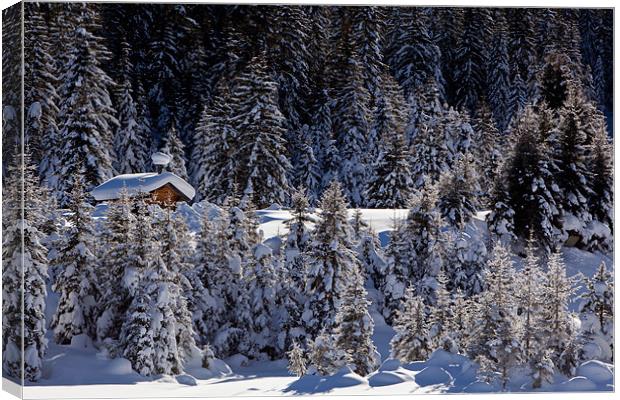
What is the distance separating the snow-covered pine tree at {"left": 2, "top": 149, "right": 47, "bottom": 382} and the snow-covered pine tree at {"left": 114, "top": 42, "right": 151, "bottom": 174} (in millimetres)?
1421

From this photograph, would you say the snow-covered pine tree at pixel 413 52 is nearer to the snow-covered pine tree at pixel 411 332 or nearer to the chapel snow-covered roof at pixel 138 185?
the snow-covered pine tree at pixel 411 332

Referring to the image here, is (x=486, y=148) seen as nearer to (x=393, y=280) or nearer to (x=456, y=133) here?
(x=456, y=133)

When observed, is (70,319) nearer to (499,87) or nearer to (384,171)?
(384,171)

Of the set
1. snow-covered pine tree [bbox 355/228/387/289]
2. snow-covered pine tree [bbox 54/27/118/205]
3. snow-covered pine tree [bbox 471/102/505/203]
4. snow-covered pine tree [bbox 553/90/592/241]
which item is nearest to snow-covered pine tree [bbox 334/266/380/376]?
snow-covered pine tree [bbox 355/228/387/289]

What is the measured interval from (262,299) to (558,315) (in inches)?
170

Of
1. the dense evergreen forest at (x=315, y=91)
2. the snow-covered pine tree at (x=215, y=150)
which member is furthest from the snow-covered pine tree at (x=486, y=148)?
the snow-covered pine tree at (x=215, y=150)

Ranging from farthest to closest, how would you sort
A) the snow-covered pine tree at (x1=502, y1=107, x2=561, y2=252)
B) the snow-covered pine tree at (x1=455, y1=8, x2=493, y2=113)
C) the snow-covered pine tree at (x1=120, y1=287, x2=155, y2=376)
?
the snow-covered pine tree at (x1=502, y1=107, x2=561, y2=252)
the snow-covered pine tree at (x1=455, y1=8, x2=493, y2=113)
the snow-covered pine tree at (x1=120, y1=287, x2=155, y2=376)

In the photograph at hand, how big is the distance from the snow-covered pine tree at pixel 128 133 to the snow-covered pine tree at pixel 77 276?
73 cm

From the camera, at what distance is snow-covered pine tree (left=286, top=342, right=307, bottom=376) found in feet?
48.4

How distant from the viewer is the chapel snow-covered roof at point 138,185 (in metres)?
14.6

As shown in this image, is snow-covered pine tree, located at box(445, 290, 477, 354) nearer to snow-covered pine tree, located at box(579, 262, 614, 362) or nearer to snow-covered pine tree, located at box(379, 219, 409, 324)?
snow-covered pine tree, located at box(379, 219, 409, 324)

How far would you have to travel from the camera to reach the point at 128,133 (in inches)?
597

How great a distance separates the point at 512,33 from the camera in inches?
614

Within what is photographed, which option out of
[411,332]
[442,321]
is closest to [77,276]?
[411,332]
